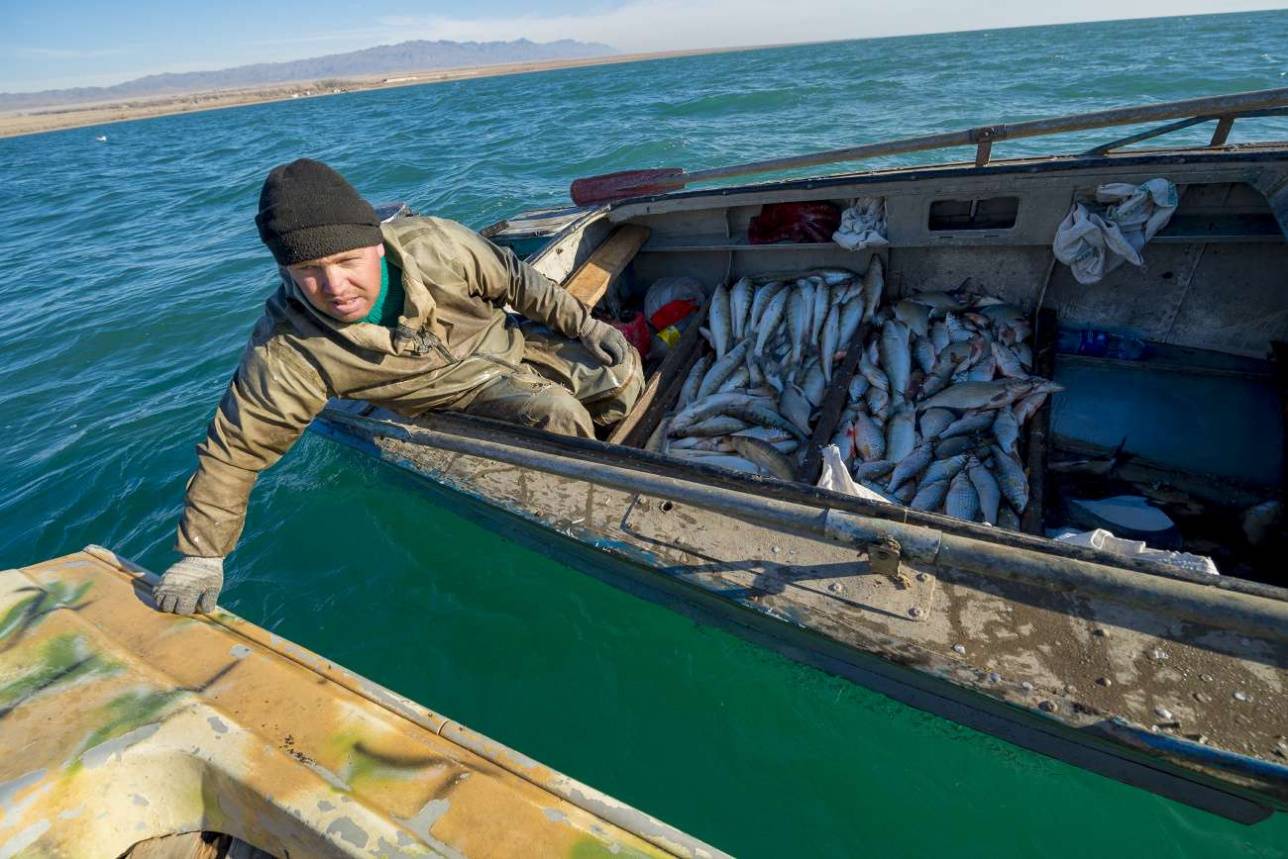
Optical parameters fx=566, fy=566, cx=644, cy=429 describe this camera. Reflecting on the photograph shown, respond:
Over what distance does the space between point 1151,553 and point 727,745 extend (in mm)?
2240

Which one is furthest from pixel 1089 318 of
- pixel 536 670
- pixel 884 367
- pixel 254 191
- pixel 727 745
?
pixel 254 191

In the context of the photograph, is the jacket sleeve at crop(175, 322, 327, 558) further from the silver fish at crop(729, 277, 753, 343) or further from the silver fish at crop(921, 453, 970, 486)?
the silver fish at crop(921, 453, 970, 486)

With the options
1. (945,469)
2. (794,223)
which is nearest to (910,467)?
(945,469)

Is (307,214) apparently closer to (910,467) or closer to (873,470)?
(873,470)

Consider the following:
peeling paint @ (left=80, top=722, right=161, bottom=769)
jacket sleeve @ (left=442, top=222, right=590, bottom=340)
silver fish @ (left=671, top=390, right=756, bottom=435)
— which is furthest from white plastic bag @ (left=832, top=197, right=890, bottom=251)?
peeling paint @ (left=80, top=722, right=161, bottom=769)

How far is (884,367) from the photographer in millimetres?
4605

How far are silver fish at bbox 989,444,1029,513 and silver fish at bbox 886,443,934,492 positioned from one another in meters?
0.40

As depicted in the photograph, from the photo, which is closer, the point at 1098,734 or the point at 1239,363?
the point at 1098,734

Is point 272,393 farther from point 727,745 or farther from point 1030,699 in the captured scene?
point 1030,699

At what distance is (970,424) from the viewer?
402 centimetres

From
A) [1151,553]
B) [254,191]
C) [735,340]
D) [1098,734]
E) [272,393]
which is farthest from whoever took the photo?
[254,191]

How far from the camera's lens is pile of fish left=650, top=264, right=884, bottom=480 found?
4238 mm

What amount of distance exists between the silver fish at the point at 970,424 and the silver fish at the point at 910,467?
230mm

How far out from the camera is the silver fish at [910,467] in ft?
12.6
